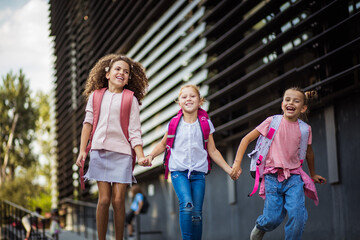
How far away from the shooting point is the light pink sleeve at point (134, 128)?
14.6ft

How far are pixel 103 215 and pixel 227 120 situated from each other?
379 centimetres

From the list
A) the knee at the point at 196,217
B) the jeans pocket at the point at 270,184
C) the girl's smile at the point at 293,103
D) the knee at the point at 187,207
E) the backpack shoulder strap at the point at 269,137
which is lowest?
the knee at the point at 196,217

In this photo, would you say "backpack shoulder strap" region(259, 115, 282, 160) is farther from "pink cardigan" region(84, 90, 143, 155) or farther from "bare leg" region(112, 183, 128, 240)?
"bare leg" region(112, 183, 128, 240)

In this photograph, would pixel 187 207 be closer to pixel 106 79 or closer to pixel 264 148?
pixel 264 148

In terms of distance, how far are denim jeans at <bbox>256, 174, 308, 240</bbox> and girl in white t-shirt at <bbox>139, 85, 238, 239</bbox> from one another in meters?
0.37

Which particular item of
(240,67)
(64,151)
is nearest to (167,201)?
(240,67)

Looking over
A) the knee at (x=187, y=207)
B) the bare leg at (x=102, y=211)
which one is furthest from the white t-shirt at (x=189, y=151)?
the bare leg at (x=102, y=211)

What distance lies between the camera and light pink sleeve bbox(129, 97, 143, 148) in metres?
A: 4.45

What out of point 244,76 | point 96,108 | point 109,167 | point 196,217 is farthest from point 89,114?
point 244,76

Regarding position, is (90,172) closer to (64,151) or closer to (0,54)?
(0,54)

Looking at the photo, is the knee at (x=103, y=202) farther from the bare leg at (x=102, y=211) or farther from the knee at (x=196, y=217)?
the knee at (x=196, y=217)

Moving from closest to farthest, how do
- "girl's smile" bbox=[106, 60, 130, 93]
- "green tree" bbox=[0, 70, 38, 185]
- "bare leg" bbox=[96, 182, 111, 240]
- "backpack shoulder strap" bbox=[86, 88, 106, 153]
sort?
"bare leg" bbox=[96, 182, 111, 240]
"backpack shoulder strap" bbox=[86, 88, 106, 153]
"girl's smile" bbox=[106, 60, 130, 93]
"green tree" bbox=[0, 70, 38, 185]

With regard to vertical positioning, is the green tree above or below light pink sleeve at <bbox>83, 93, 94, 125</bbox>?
above

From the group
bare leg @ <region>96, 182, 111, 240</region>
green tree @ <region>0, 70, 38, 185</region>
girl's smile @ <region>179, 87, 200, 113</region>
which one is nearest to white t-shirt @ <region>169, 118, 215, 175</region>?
girl's smile @ <region>179, 87, 200, 113</region>
